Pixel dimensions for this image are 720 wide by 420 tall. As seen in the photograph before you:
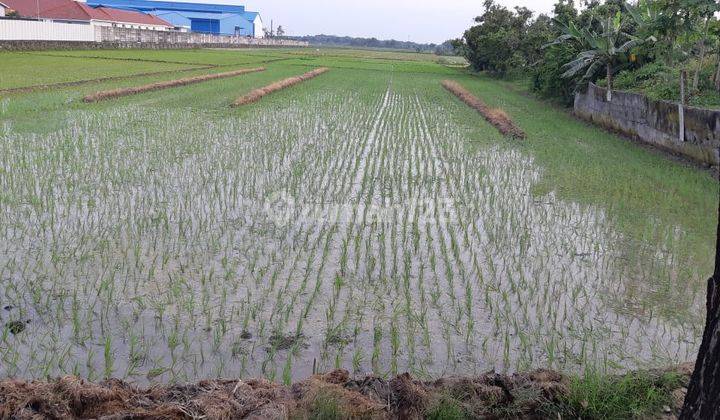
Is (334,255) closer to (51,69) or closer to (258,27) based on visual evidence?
(51,69)

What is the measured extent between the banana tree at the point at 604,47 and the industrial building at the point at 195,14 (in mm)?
64131

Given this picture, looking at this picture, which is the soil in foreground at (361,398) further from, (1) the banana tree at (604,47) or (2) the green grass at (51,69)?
(2) the green grass at (51,69)

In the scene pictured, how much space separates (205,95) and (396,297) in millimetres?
13669

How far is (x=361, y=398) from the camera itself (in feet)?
8.84

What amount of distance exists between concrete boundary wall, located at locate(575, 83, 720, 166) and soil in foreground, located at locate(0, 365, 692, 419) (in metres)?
5.81

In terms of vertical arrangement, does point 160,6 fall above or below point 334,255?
above

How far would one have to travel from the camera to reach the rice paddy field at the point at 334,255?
3.47m

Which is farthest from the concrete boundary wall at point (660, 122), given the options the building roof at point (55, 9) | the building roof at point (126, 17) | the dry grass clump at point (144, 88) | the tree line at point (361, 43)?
the tree line at point (361, 43)

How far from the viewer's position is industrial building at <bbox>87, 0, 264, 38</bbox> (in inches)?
2950

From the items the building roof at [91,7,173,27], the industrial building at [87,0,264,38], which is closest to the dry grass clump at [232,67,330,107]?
the building roof at [91,7,173,27]

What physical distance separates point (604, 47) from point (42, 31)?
26555mm

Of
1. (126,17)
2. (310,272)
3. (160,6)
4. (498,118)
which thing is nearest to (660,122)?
(498,118)

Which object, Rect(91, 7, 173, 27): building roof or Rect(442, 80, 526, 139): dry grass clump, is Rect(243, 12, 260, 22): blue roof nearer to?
Rect(91, 7, 173, 27): building roof

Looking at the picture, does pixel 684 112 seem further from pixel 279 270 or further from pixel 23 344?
pixel 23 344
